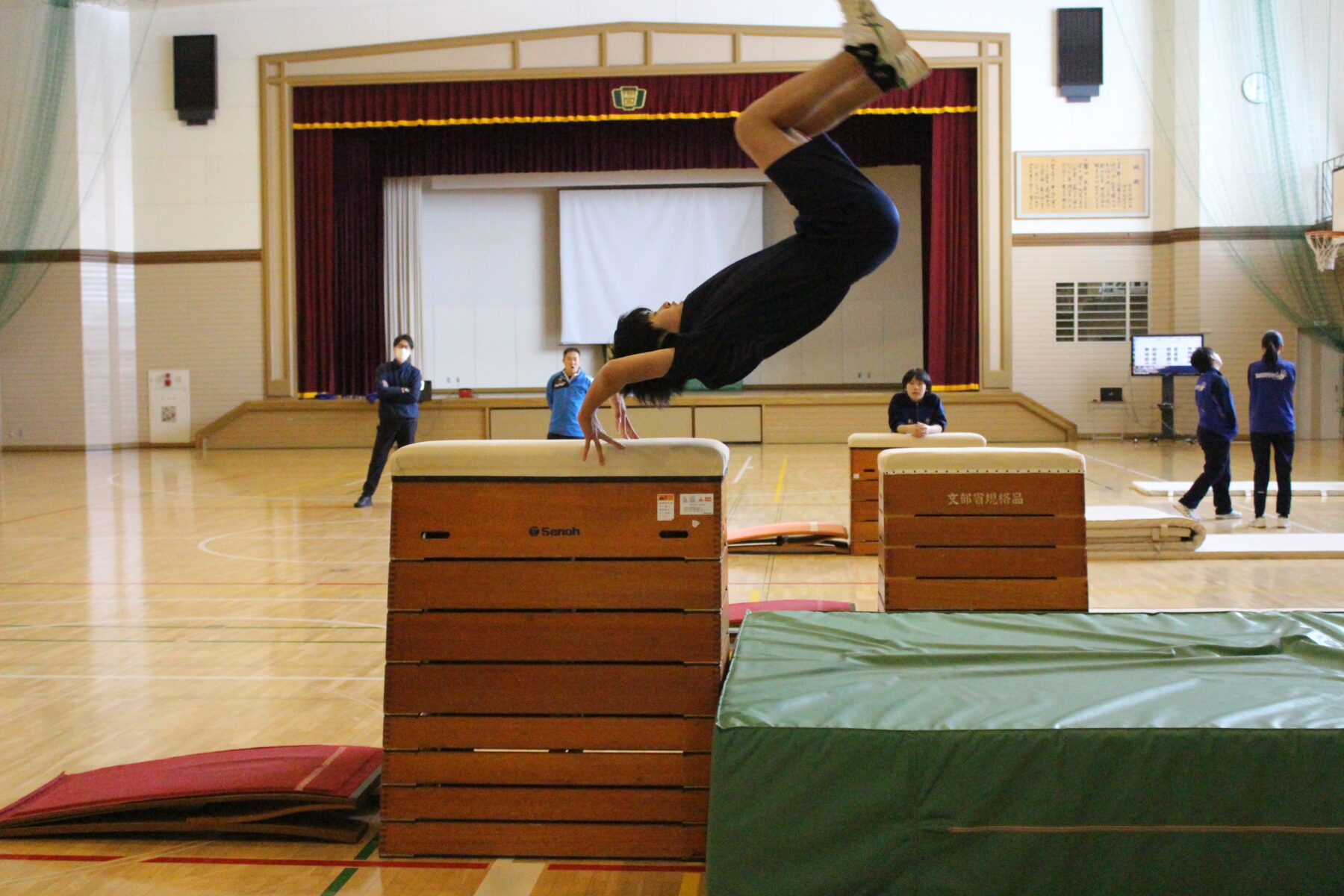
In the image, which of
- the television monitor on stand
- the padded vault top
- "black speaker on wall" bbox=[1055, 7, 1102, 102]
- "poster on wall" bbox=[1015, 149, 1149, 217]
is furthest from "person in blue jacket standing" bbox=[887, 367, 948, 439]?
"black speaker on wall" bbox=[1055, 7, 1102, 102]

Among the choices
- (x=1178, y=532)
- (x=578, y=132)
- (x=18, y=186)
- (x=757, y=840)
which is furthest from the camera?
(x=578, y=132)

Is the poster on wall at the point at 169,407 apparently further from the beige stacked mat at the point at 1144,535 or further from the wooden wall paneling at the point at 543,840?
the wooden wall paneling at the point at 543,840

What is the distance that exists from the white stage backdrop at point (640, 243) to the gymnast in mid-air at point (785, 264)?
609 inches

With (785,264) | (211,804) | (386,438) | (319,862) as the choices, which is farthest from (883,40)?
(386,438)

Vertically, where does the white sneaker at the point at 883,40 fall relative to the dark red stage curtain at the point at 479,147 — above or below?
below

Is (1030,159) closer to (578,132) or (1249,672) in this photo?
(578,132)

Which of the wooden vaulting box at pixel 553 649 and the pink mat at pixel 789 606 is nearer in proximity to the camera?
the wooden vaulting box at pixel 553 649

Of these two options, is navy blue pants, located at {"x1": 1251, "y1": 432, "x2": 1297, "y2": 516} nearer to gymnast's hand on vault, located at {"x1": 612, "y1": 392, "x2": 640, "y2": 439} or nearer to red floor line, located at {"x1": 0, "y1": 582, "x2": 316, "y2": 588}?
gymnast's hand on vault, located at {"x1": 612, "y1": 392, "x2": 640, "y2": 439}

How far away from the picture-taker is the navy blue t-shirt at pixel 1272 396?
870cm

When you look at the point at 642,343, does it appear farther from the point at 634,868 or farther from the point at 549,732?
the point at 634,868

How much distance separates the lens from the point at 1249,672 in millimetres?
3105

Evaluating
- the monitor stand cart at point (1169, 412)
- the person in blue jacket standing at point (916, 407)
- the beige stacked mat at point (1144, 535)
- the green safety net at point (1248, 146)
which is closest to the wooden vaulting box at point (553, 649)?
the beige stacked mat at point (1144, 535)

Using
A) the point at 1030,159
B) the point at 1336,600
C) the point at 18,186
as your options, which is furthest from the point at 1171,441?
the point at 18,186

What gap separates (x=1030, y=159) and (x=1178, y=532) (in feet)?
36.7
